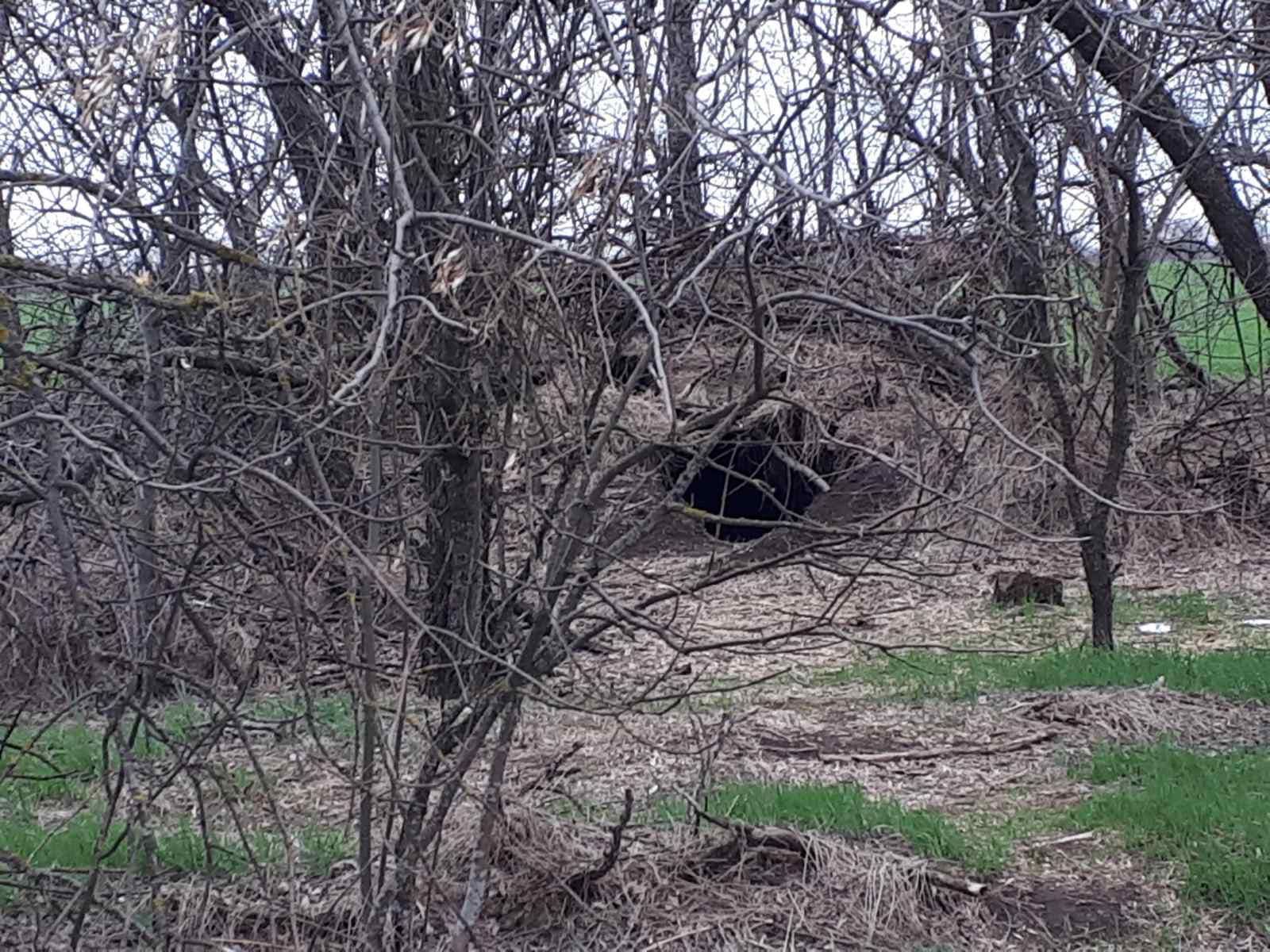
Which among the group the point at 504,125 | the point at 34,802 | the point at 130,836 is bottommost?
the point at 34,802

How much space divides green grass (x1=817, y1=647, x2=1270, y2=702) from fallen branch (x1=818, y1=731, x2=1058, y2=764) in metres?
0.60

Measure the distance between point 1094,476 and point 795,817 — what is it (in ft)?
24.7

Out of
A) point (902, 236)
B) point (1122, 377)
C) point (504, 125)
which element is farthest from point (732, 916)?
point (902, 236)

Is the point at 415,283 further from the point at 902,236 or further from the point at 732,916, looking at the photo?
the point at 902,236

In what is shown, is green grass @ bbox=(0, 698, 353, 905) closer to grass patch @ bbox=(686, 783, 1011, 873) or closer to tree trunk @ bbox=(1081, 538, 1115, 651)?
grass patch @ bbox=(686, 783, 1011, 873)

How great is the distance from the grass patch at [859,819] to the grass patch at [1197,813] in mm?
521

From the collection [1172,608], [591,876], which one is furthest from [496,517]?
[1172,608]

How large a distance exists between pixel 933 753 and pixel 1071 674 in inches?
59.5

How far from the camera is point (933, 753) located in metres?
6.84

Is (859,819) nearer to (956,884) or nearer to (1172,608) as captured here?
(956,884)

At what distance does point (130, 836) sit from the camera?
444cm

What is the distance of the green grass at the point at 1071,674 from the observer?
769 centimetres

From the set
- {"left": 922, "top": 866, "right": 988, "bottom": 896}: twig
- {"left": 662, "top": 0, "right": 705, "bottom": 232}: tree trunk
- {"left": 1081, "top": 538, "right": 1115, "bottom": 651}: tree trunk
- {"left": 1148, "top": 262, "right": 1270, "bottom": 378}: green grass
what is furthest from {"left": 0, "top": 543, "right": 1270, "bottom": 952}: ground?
{"left": 1148, "top": 262, "right": 1270, "bottom": 378}: green grass

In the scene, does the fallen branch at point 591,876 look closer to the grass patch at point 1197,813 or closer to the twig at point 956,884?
the twig at point 956,884
